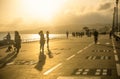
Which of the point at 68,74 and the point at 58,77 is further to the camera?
the point at 68,74

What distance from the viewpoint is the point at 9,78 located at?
38.7 feet

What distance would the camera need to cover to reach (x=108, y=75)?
12.3 meters

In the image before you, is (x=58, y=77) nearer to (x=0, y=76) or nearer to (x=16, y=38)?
(x=0, y=76)

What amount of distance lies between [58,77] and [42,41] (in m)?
18.3

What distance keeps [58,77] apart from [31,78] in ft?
3.46

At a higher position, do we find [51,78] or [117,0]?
[117,0]

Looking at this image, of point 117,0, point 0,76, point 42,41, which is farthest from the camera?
point 117,0

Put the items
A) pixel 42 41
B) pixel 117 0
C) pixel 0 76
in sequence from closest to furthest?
1. pixel 0 76
2. pixel 42 41
3. pixel 117 0

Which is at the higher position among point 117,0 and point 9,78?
point 117,0

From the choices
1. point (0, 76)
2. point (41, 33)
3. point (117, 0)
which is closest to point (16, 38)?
point (41, 33)

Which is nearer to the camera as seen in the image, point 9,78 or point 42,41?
point 9,78

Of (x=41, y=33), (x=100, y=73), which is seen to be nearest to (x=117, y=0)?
(x=41, y=33)

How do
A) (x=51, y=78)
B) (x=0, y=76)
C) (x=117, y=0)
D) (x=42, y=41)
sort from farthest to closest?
1. (x=117, y=0)
2. (x=42, y=41)
3. (x=0, y=76)
4. (x=51, y=78)

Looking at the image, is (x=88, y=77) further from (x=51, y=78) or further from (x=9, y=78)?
(x=9, y=78)
